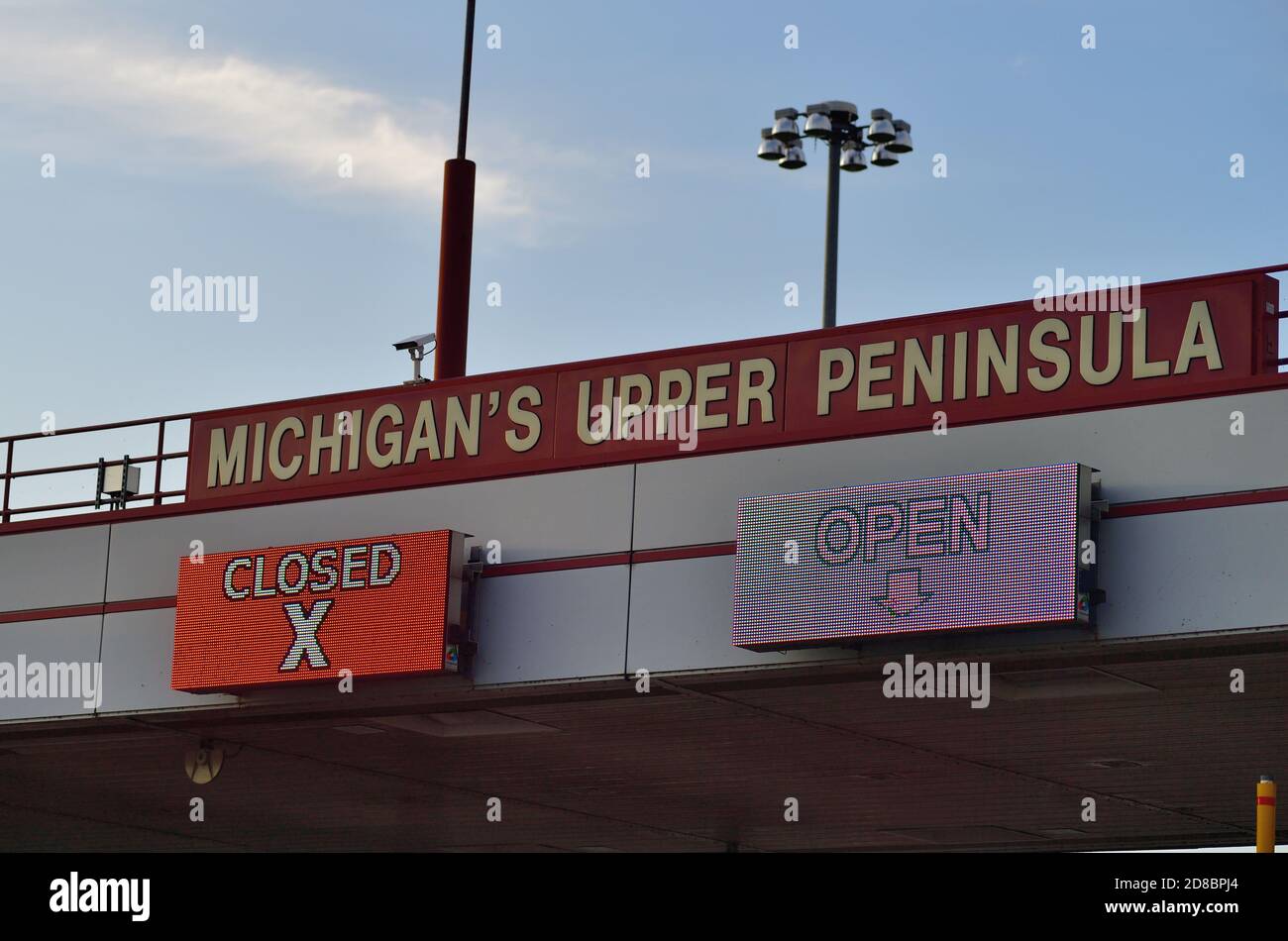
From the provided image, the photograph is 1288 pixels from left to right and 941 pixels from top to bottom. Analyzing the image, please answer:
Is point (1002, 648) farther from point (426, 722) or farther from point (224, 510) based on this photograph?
point (224, 510)

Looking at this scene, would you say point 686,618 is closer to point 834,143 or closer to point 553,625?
point 553,625

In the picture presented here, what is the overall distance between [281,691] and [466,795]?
7.15 meters

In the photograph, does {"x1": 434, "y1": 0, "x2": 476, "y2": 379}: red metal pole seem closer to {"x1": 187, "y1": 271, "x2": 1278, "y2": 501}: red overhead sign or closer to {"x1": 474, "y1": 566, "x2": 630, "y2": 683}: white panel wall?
{"x1": 187, "y1": 271, "x2": 1278, "y2": 501}: red overhead sign

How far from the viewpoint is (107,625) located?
76.0 ft

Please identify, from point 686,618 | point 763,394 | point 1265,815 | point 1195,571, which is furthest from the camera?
point 763,394

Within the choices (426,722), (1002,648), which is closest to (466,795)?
(426,722)

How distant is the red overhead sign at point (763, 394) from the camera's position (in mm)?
17953

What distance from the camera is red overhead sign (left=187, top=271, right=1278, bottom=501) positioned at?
58.9ft

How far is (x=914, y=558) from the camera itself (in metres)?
18.0

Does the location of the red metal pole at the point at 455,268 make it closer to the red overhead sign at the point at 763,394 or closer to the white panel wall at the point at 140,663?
the red overhead sign at the point at 763,394

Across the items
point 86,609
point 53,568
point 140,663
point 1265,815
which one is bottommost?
point 1265,815

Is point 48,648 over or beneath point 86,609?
beneath

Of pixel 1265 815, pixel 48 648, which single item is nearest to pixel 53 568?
pixel 48 648

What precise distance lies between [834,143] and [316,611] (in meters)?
16.1
